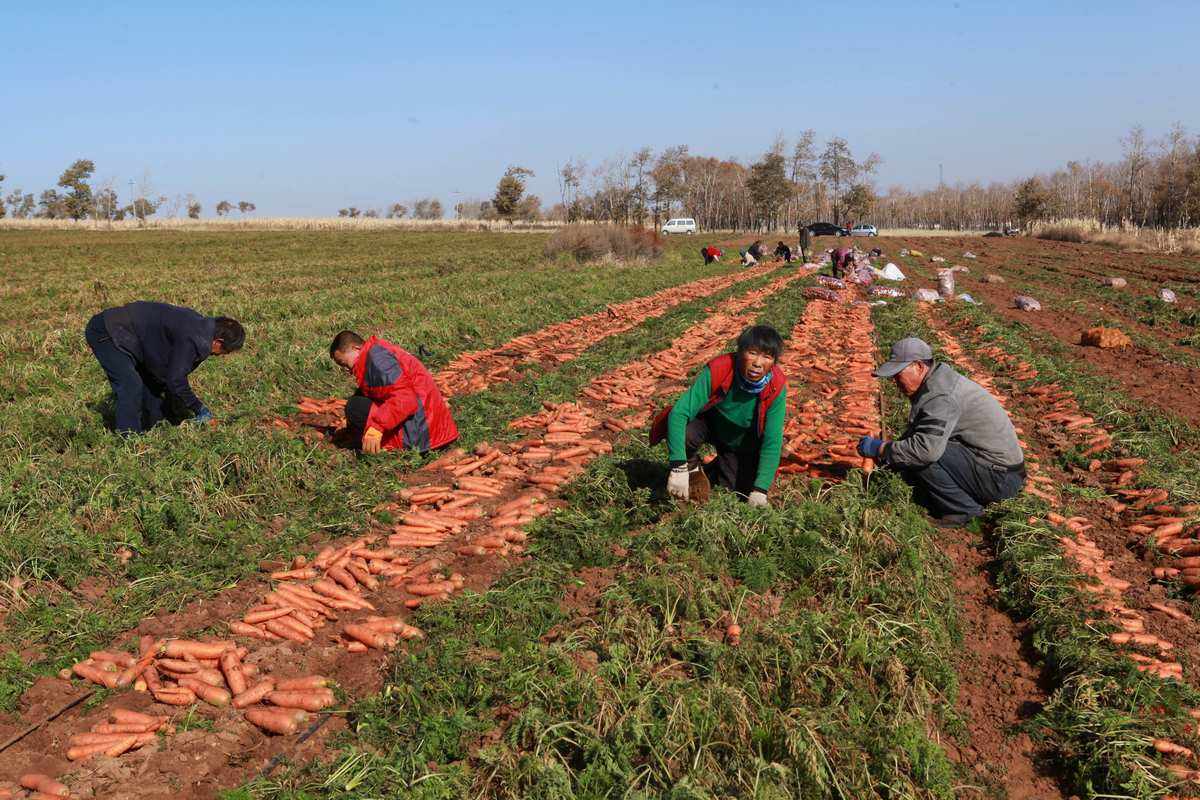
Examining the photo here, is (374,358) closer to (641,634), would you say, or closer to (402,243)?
(641,634)

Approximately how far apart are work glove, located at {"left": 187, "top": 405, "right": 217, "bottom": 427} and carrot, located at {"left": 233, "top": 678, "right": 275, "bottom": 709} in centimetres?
375

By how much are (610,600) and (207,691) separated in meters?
1.85

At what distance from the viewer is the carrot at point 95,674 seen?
3418 millimetres

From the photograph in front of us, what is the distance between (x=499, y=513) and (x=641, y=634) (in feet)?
6.08

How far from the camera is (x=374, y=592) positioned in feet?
14.0

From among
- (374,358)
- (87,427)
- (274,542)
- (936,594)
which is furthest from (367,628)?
(87,427)

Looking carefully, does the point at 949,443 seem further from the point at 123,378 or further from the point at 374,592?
the point at 123,378

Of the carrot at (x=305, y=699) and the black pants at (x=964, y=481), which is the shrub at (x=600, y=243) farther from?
the carrot at (x=305, y=699)

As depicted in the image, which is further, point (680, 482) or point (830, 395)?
point (830, 395)

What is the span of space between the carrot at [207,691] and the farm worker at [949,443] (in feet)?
13.2

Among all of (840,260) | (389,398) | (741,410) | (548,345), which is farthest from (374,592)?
(840,260)

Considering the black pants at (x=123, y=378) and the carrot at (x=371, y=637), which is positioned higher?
the black pants at (x=123, y=378)

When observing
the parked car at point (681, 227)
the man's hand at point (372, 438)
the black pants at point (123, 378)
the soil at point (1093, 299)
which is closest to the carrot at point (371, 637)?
the man's hand at point (372, 438)

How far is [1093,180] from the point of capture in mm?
79750
